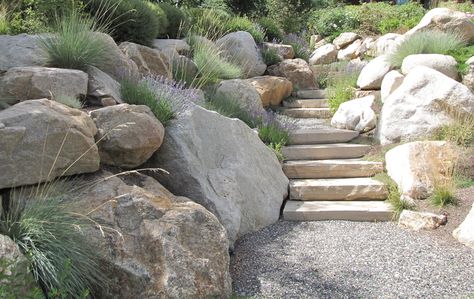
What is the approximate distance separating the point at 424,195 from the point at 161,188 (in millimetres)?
3023

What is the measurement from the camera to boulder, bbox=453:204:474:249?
4406 millimetres

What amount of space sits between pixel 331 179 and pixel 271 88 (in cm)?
266

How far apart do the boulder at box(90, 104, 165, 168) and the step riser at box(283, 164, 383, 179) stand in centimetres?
253

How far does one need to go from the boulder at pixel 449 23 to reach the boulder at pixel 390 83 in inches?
88.4

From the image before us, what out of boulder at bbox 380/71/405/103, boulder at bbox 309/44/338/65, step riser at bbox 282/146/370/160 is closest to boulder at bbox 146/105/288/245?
step riser at bbox 282/146/370/160

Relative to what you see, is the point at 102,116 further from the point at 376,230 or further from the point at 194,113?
the point at 376,230

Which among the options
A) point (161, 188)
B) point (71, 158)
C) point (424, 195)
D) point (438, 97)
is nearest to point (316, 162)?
point (424, 195)

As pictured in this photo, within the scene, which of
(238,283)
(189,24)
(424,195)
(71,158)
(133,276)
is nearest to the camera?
(133,276)

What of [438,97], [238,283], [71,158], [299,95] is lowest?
[299,95]

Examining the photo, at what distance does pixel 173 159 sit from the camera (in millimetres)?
4375

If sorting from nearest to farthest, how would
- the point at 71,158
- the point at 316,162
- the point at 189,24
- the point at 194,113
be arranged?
the point at 71,158, the point at 194,113, the point at 316,162, the point at 189,24

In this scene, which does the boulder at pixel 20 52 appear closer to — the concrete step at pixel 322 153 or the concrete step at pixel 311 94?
the concrete step at pixel 322 153

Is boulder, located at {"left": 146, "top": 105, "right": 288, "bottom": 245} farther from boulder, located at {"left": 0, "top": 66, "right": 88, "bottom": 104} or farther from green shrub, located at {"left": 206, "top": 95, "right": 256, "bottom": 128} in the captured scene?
boulder, located at {"left": 0, "top": 66, "right": 88, "bottom": 104}

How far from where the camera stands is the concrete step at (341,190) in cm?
559
